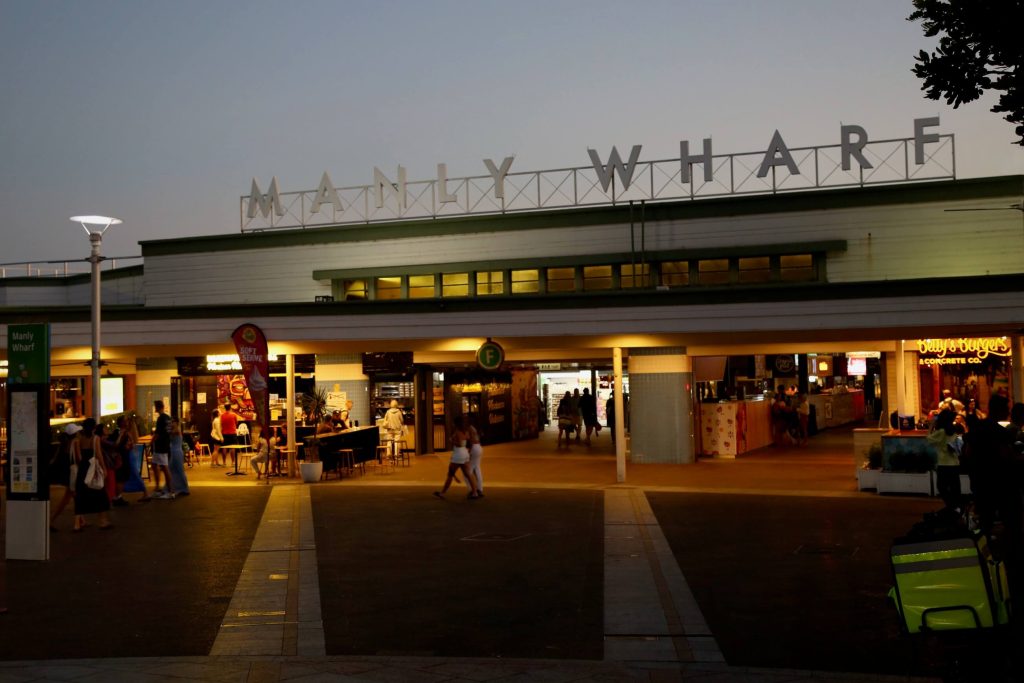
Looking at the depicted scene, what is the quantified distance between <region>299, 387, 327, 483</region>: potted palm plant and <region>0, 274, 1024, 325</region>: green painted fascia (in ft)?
10.1

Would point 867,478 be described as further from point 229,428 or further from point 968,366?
point 229,428

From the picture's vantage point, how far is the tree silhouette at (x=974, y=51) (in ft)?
24.2

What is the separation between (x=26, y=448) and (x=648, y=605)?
8180 mm

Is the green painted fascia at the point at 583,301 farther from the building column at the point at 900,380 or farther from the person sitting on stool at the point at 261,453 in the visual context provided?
the building column at the point at 900,380

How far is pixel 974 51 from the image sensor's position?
7840 mm

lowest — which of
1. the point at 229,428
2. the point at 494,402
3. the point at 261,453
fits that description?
the point at 261,453

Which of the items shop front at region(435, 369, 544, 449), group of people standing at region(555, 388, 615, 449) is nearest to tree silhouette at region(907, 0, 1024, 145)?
shop front at region(435, 369, 544, 449)

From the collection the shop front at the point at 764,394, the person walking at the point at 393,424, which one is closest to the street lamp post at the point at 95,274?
the person walking at the point at 393,424

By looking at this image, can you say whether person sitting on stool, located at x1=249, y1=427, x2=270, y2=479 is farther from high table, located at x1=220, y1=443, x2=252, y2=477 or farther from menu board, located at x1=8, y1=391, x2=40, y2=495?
menu board, located at x1=8, y1=391, x2=40, y2=495

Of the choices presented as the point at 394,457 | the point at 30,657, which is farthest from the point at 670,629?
the point at 394,457

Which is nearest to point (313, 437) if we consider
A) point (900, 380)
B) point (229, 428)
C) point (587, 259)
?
point (229, 428)

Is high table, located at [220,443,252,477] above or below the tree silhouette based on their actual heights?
below

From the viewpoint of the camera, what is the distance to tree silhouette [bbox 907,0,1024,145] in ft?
24.2

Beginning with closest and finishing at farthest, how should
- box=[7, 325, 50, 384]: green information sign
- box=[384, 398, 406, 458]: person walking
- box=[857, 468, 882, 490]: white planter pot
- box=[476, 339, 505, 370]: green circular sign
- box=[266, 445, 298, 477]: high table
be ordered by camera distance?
box=[7, 325, 50, 384]: green information sign
box=[857, 468, 882, 490]: white planter pot
box=[476, 339, 505, 370]: green circular sign
box=[266, 445, 298, 477]: high table
box=[384, 398, 406, 458]: person walking
